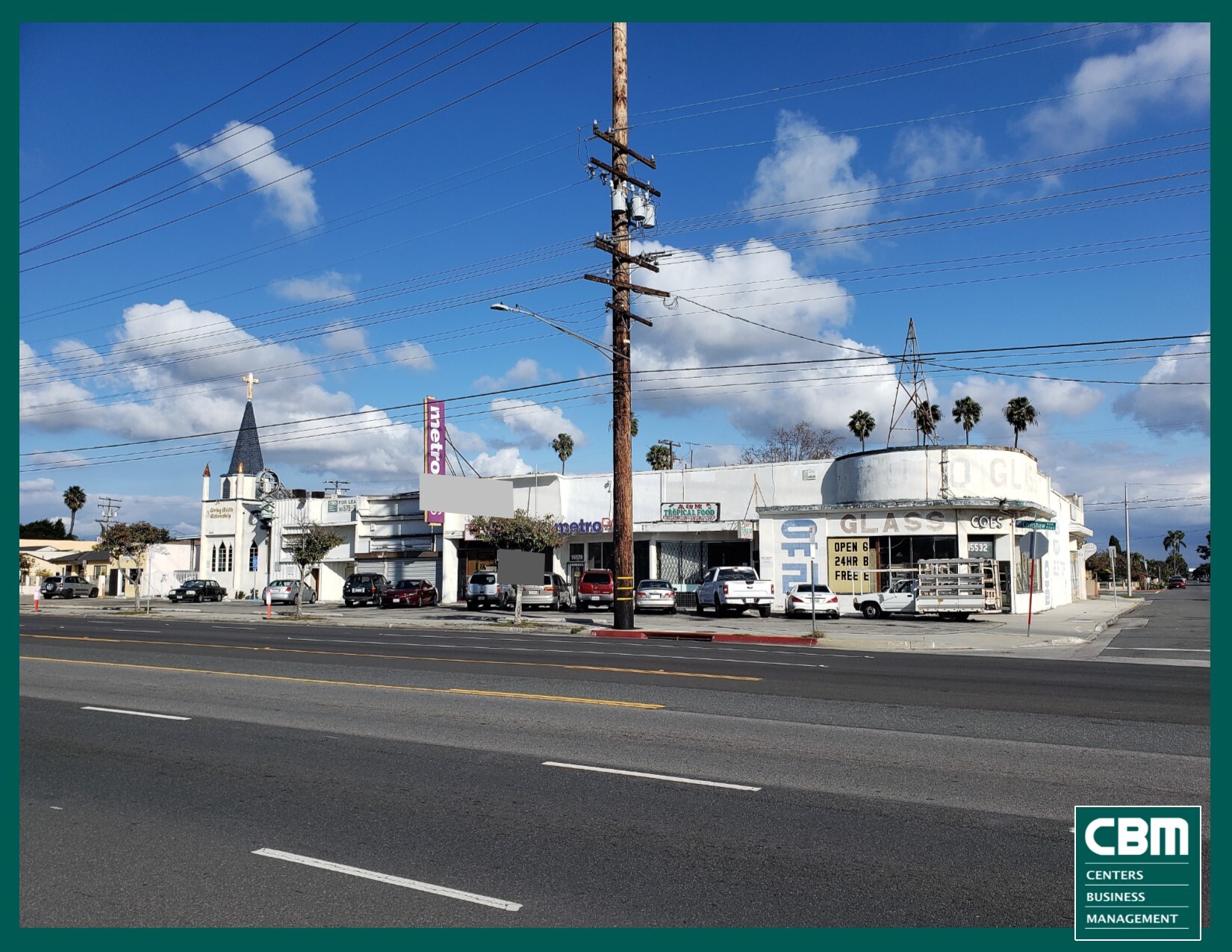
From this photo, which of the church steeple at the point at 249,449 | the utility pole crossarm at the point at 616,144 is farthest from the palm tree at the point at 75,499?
the utility pole crossarm at the point at 616,144

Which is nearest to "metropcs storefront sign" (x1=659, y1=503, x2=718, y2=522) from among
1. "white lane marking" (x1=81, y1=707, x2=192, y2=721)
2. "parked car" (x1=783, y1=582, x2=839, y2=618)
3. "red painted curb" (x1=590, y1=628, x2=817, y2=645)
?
"parked car" (x1=783, y1=582, x2=839, y2=618)

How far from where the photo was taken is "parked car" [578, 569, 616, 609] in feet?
136

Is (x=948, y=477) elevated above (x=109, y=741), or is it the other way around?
(x=948, y=477)

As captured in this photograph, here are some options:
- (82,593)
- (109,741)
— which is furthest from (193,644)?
(82,593)

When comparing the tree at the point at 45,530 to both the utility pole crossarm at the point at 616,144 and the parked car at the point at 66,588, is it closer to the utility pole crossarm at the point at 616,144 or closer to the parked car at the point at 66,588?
the parked car at the point at 66,588

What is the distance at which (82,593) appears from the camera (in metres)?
72.2

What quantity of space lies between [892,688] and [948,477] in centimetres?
2621

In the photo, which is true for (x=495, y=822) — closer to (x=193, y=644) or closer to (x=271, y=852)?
(x=271, y=852)

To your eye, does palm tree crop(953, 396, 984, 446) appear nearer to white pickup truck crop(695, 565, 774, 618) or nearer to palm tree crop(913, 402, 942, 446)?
palm tree crop(913, 402, 942, 446)

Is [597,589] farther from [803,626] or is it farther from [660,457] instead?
[660,457]

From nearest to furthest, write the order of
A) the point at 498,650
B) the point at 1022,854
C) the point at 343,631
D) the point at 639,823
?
the point at 1022,854
the point at 639,823
the point at 498,650
the point at 343,631

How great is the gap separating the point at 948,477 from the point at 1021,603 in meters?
5.70

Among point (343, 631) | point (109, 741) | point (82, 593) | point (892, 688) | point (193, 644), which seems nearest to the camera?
point (109, 741)

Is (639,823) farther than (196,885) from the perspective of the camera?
Yes
